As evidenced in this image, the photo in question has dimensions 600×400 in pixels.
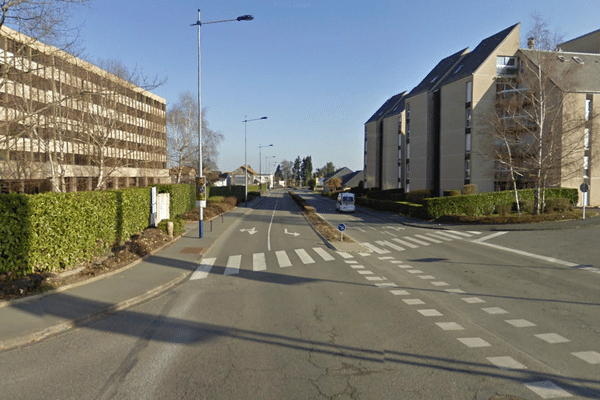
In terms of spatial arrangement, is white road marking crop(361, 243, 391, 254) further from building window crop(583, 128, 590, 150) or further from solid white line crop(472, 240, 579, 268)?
building window crop(583, 128, 590, 150)

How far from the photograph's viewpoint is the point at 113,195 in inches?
571

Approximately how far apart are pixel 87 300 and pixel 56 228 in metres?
2.95

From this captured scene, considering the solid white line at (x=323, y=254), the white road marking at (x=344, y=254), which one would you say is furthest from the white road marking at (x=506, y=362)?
the white road marking at (x=344, y=254)

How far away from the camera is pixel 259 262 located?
47.7 ft

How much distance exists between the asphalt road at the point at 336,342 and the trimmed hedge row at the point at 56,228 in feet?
11.4

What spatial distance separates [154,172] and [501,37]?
39.3 meters

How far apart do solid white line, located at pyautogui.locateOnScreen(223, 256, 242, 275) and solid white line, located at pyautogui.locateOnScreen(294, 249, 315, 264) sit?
2499 millimetres

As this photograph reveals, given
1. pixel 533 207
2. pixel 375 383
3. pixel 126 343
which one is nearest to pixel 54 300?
pixel 126 343

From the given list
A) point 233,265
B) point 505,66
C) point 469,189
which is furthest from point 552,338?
point 505,66

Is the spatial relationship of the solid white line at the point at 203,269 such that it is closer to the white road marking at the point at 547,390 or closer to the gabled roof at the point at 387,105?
the white road marking at the point at 547,390

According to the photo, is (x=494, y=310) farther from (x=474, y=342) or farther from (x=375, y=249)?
(x=375, y=249)

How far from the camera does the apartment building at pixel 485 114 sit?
3114 cm

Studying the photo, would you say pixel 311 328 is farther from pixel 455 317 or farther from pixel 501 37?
pixel 501 37

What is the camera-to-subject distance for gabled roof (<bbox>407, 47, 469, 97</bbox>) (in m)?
49.8
